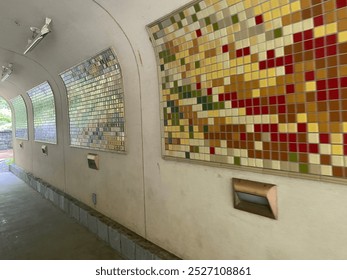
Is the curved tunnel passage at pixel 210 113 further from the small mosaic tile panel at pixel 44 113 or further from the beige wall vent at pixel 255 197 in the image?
the small mosaic tile panel at pixel 44 113

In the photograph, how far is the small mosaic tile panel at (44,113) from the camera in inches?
230

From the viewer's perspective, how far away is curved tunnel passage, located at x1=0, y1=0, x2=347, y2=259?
5.11 ft

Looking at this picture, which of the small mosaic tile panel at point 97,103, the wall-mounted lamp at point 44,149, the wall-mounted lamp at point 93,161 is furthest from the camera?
the wall-mounted lamp at point 44,149

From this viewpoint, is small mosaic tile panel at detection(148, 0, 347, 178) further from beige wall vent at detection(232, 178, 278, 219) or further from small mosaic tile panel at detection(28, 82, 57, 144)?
small mosaic tile panel at detection(28, 82, 57, 144)

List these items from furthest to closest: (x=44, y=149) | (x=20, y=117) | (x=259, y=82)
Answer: (x=20, y=117)
(x=44, y=149)
(x=259, y=82)

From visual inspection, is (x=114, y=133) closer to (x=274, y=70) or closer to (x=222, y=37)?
(x=222, y=37)

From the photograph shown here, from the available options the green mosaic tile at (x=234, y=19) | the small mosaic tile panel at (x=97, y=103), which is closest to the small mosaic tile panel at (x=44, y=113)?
the small mosaic tile panel at (x=97, y=103)

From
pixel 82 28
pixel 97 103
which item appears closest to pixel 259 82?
pixel 82 28

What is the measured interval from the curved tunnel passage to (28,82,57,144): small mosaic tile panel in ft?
5.66

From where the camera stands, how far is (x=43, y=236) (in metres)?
4.07

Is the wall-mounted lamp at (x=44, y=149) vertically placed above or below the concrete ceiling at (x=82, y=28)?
below

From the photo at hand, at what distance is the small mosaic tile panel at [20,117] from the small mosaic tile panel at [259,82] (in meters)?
7.24

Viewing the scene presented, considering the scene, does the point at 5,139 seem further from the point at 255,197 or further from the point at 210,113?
the point at 255,197

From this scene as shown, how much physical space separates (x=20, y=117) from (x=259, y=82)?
920 cm
